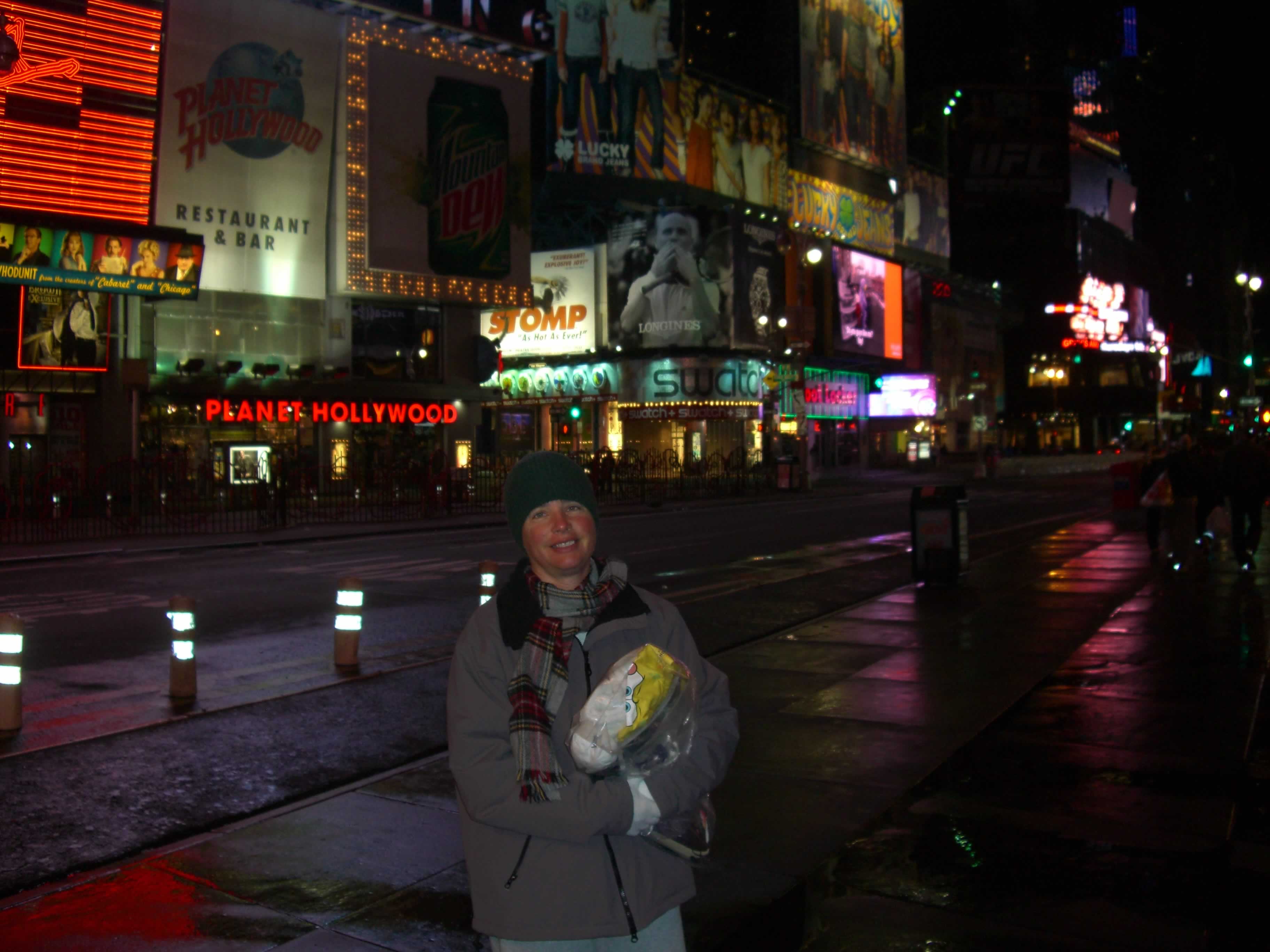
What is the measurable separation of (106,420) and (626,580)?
33.6 metres

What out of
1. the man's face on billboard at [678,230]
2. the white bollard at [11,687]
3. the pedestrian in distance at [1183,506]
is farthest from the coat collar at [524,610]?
the man's face on billboard at [678,230]

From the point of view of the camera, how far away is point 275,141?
3638 centimetres

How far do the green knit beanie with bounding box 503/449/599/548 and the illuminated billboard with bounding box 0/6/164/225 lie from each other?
30.8 m

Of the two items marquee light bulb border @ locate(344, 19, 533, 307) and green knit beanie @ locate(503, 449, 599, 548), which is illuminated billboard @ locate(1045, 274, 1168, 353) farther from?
green knit beanie @ locate(503, 449, 599, 548)

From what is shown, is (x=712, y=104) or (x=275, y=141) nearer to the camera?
(x=275, y=141)

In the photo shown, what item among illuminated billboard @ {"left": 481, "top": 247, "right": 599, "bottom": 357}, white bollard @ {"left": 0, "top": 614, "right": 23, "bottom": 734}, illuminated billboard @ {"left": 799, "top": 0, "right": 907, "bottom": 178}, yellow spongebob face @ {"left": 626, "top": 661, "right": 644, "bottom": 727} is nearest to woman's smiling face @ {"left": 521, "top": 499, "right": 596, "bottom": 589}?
yellow spongebob face @ {"left": 626, "top": 661, "right": 644, "bottom": 727}

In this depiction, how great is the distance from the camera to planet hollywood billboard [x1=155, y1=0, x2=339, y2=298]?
33969 millimetres

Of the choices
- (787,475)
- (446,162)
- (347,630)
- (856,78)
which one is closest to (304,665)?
(347,630)

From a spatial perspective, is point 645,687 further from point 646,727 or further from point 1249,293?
point 1249,293

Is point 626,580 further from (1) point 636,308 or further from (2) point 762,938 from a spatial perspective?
(1) point 636,308

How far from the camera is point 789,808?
5906mm

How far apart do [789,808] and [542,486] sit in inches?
136

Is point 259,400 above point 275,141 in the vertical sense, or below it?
below

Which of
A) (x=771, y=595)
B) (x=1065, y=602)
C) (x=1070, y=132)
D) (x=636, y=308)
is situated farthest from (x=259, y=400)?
(x=1070, y=132)
